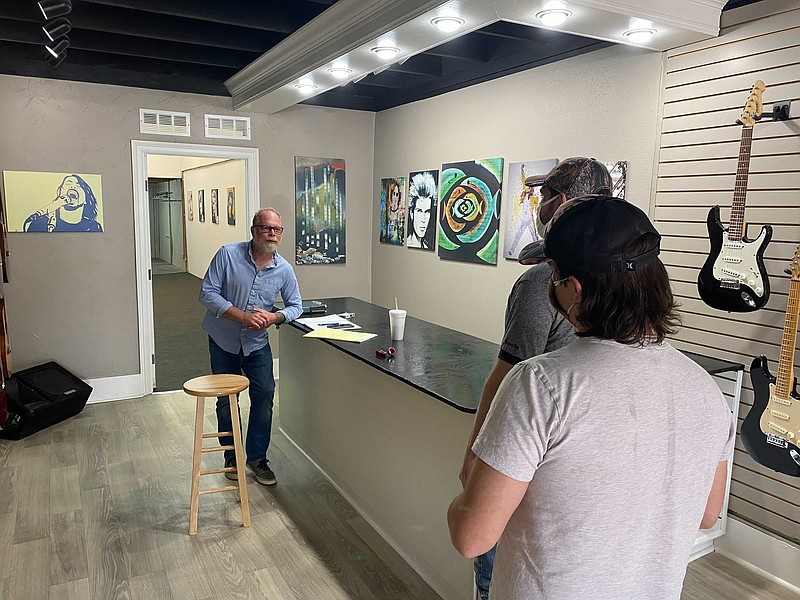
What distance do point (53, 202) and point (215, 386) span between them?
9.10 feet

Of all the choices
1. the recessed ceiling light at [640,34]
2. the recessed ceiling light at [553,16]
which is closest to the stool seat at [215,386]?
the recessed ceiling light at [553,16]

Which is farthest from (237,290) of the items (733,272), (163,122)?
(733,272)

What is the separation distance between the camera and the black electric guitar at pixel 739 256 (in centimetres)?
268

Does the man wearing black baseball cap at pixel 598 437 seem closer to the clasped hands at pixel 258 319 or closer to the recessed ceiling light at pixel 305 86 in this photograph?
the clasped hands at pixel 258 319

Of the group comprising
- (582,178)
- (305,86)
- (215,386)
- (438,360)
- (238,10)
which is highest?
(238,10)

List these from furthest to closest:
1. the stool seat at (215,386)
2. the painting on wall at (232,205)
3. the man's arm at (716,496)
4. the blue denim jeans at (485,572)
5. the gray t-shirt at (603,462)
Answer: the painting on wall at (232,205) < the stool seat at (215,386) < the blue denim jeans at (485,572) < the man's arm at (716,496) < the gray t-shirt at (603,462)

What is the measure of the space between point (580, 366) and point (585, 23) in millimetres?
2355

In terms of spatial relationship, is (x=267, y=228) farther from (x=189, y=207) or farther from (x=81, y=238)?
(x=189, y=207)

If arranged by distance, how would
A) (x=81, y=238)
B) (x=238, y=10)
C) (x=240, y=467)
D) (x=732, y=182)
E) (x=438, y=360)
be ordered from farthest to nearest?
(x=81, y=238), (x=238, y=10), (x=240, y=467), (x=732, y=182), (x=438, y=360)

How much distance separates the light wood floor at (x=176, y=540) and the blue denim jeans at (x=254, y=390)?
24 centimetres

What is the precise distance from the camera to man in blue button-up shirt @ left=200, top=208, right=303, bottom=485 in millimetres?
3516

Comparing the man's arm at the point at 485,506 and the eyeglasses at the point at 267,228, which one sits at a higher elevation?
the eyeglasses at the point at 267,228

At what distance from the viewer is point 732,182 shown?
2.91 metres

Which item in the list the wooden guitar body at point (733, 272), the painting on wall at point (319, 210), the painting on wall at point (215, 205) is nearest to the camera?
the wooden guitar body at point (733, 272)
